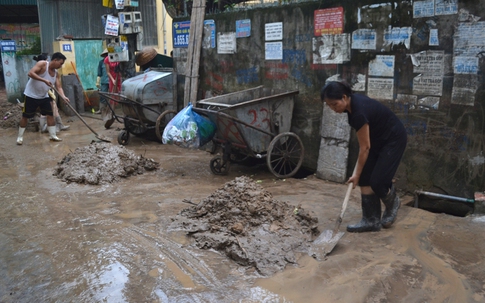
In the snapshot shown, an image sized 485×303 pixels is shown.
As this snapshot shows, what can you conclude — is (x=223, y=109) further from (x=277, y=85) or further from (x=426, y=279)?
(x=426, y=279)

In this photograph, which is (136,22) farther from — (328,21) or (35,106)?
(328,21)

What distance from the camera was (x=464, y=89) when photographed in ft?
16.8

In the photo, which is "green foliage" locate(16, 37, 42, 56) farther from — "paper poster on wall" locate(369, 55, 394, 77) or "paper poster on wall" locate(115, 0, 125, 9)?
"paper poster on wall" locate(369, 55, 394, 77)

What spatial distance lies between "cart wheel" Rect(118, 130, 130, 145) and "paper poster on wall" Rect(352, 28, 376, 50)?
5.19 meters

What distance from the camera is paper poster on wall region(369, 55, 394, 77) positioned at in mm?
5789

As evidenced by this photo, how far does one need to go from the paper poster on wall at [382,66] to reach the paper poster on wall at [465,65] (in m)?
0.82

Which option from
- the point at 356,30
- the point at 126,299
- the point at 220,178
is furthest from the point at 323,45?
the point at 126,299

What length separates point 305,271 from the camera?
3676 millimetres

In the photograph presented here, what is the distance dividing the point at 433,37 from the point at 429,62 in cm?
30

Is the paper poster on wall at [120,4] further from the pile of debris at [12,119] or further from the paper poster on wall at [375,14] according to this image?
the paper poster on wall at [375,14]

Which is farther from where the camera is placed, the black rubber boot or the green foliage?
the green foliage

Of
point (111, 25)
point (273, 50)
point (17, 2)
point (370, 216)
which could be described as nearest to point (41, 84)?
point (111, 25)

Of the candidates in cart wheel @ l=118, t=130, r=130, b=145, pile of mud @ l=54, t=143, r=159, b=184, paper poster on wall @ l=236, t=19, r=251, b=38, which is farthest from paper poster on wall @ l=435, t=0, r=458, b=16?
cart wheel @ l=118, t=130, r=130, b=145

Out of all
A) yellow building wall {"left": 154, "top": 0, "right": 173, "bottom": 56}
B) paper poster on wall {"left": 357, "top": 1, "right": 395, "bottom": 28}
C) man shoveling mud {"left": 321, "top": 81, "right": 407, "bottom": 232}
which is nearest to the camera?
man shoveling mud {"left": 321, "top": 81, "right": 407, "bottom": 232}
